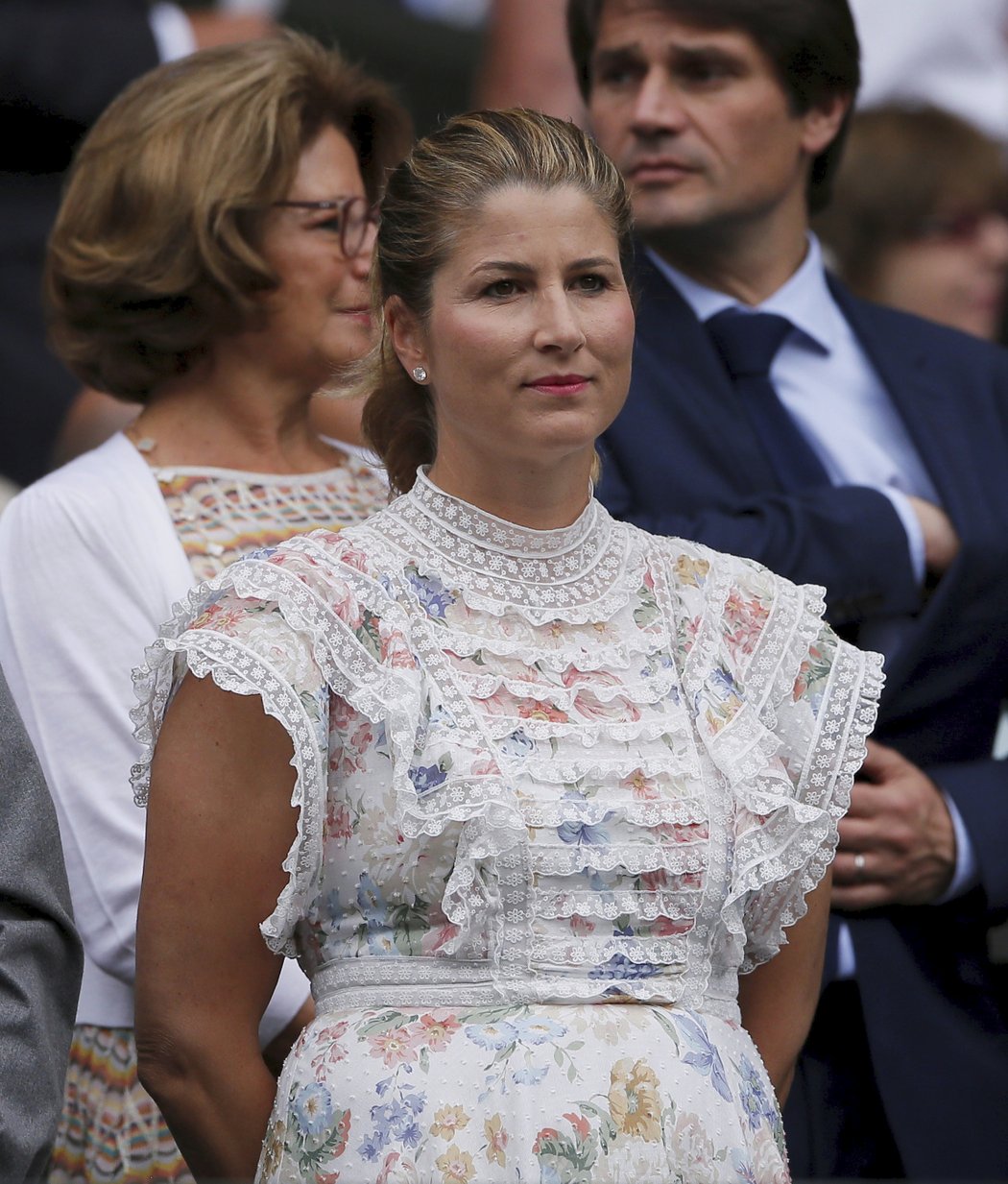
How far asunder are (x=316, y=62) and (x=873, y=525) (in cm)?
120

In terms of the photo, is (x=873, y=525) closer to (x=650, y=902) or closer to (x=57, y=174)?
(x=650, y=902)

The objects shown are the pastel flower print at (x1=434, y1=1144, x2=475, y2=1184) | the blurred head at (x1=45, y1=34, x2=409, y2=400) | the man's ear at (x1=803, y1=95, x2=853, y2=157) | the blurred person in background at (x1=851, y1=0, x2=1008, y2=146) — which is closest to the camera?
the pastel flower print at (x1=434, y1=1144, x2=475, y2=1184)

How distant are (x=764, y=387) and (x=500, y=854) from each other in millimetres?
1316

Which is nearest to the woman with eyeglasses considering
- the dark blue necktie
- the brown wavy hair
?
the dark blue necktie

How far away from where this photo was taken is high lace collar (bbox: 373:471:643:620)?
246 cm

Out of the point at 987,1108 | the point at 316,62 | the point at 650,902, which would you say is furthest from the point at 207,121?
the point at 987,1108

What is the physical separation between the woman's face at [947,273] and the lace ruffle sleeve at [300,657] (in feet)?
10.4

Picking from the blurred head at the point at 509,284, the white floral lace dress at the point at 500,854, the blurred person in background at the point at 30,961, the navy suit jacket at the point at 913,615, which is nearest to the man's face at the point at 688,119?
the navy suit jacket at the point at 913,615

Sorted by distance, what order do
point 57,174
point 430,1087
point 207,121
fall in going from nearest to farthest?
point 430,1087 → point 207,121 → point 57,174

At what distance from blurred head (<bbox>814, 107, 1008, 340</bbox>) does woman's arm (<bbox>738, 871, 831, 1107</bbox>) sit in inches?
114

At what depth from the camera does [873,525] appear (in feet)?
10.2

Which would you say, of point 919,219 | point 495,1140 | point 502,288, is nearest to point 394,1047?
point 495,1140

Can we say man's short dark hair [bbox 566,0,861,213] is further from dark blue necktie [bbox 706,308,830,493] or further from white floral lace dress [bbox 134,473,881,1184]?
white floral lace dress [bbox 134,473,881,1184]

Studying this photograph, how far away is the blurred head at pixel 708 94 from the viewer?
346 centimetres
